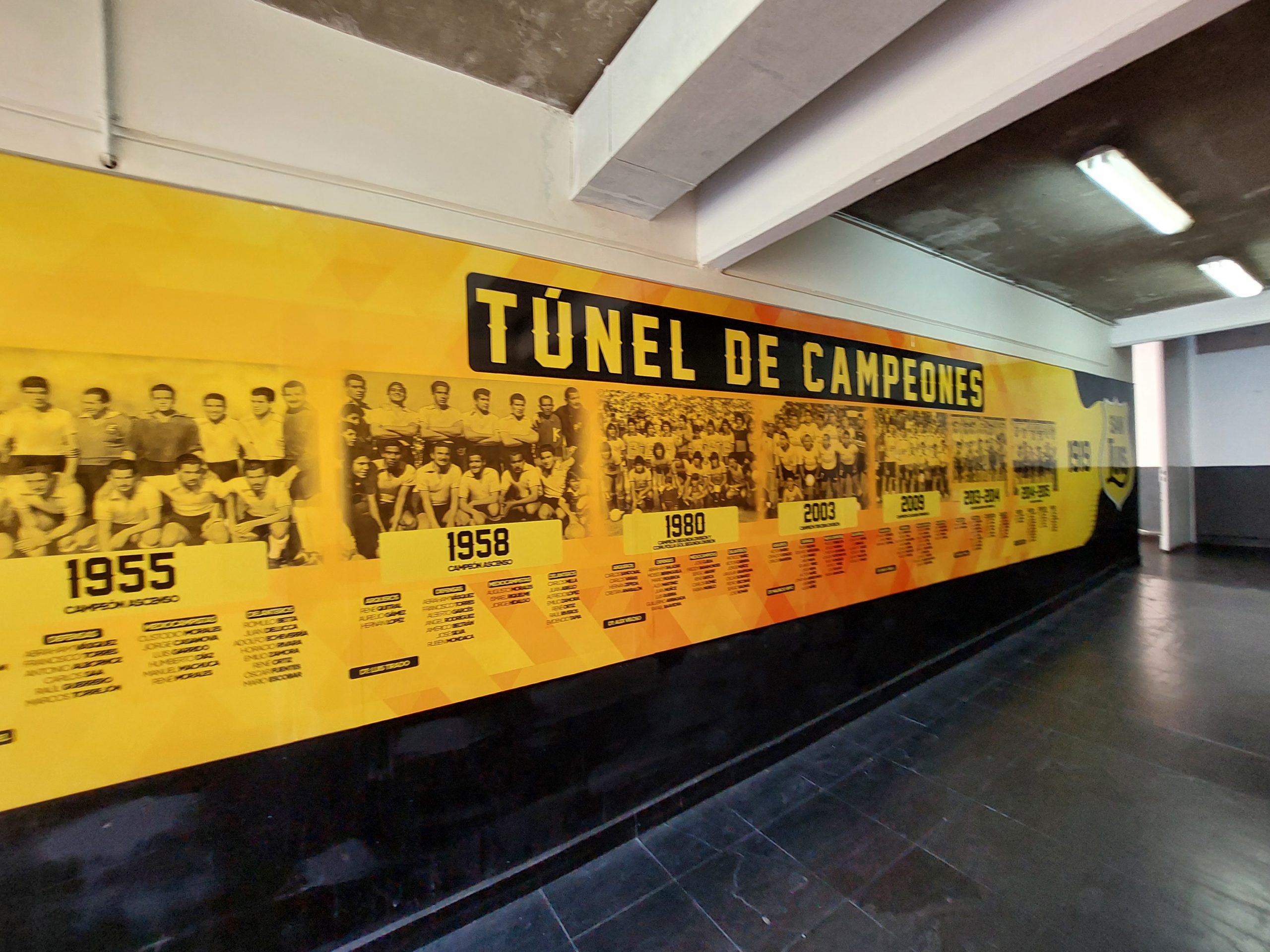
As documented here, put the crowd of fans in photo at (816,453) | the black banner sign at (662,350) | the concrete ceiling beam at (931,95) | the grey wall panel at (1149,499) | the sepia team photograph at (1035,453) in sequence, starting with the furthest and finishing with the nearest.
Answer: the grey wall panel at (1149,499), the sepia team photograph at (1035,453), the crowd of fans in photo at (816,453), the black banner sign at (662,350), the concrete ceiling beam at (931,95)

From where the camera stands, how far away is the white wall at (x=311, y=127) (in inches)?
45.7

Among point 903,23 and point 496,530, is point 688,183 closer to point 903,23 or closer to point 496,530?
point 903,23

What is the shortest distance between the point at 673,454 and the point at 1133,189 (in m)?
2.76

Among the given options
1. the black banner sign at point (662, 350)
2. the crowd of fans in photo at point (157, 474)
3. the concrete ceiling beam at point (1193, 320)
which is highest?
the concrete ceiling beam at point (1193, 320)

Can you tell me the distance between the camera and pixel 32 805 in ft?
3.73

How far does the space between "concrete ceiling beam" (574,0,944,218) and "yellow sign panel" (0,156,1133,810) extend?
43cm

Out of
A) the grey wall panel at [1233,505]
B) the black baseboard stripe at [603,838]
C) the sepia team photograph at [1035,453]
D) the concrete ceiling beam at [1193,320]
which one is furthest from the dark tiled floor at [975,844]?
the grey wall panel at [1233,505]

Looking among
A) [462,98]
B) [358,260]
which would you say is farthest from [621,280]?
[358,260]

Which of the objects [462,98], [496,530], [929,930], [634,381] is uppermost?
[462,98]

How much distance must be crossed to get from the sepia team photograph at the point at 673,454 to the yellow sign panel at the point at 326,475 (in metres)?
A: 0.01

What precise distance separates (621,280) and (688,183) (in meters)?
0.44

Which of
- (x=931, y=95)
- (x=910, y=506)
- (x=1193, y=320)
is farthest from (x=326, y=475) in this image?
(x=1193, y=320)

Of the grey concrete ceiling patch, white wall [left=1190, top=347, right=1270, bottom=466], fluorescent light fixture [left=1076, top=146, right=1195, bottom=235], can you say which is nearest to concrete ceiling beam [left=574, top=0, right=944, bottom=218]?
the grey concrete ceiling patch

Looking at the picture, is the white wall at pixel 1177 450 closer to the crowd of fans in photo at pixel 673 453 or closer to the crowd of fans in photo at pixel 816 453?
the crowd of fans in photo at pixel 816 453
